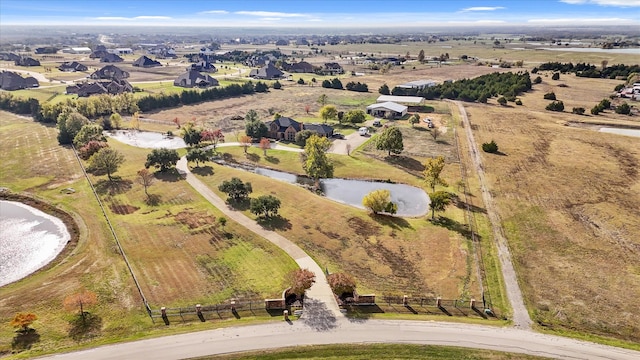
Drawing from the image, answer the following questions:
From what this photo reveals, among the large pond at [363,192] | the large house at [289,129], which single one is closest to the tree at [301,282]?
the large pond at [363,192]

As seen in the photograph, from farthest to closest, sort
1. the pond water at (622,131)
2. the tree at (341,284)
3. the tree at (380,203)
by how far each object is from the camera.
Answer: the pond water at (622,131) < the tree at (380,203) < the tree at (341,284)

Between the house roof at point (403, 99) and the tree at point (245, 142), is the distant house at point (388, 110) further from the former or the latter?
the tree at point (245, 142)

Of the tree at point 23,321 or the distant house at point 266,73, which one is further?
the distant house at point 266,73

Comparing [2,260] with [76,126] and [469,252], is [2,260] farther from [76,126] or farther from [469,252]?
[469,252]

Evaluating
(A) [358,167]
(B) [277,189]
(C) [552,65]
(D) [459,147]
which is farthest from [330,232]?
(C) [552,65]

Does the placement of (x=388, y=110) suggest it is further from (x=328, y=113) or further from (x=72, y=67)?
(x=72, y=67)

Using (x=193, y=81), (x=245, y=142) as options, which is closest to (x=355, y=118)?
(x=245, y=142)

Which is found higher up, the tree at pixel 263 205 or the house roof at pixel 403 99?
the house roof at pixel 403 99
